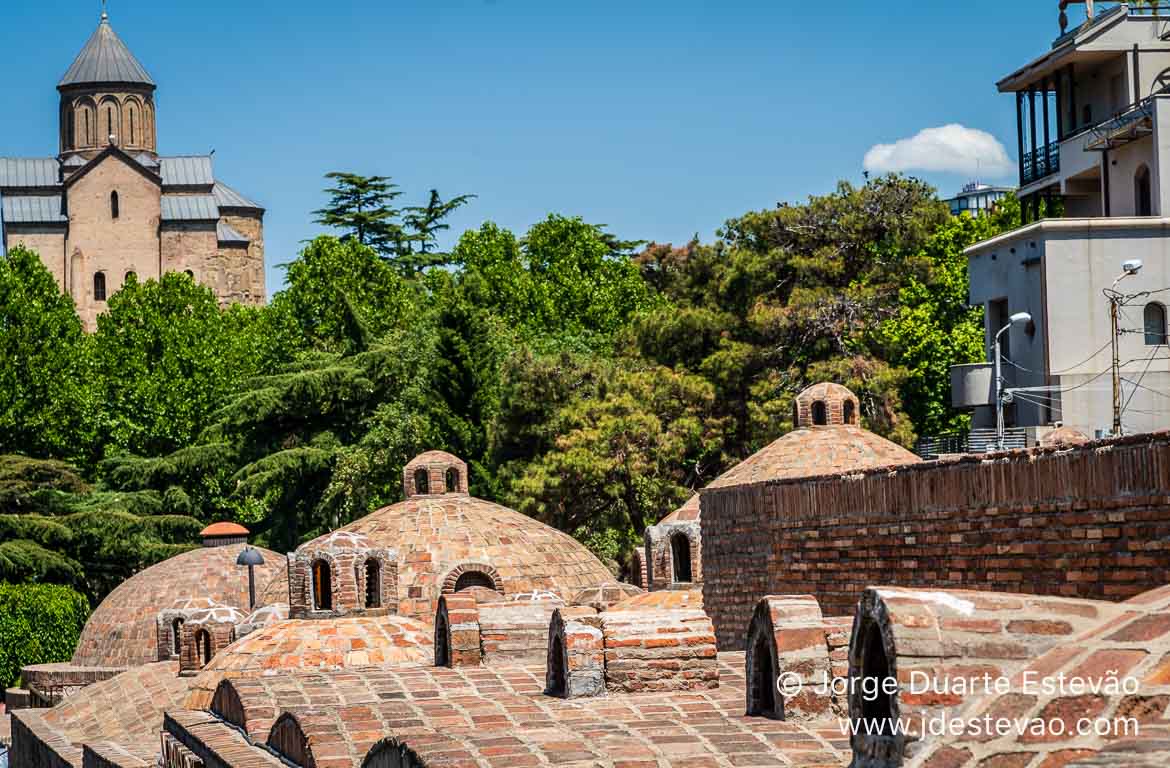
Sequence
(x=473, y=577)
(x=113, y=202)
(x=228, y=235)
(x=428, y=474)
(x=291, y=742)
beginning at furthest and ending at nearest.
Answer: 1. (x=228, y=235)
2. (x=113, y=202)
3. (x=428, y=474)
4. (x=473, y=577)
5. (x=291, y=742)

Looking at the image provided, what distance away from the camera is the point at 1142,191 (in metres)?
31.0

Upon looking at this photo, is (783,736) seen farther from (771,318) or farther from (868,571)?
(771,318)

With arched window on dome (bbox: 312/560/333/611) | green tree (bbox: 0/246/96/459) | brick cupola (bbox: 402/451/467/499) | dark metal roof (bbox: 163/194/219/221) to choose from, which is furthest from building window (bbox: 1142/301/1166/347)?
dark metal roof (bbox: 163/194/219/221)

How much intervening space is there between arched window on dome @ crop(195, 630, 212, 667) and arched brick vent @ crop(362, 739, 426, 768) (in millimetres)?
17948

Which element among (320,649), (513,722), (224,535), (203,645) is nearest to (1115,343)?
(320,649)

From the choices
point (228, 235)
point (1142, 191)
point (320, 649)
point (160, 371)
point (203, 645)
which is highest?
point (228, 235)

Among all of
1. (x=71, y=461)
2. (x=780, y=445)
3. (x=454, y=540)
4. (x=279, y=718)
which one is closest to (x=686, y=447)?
(x=454, y=540)

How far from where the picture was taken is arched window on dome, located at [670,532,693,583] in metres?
24.7

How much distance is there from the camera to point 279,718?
39.2ft

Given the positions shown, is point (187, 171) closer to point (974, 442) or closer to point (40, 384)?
point (40, 384)

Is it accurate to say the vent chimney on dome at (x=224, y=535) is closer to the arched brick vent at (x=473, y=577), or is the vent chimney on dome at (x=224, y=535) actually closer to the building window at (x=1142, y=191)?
the arched brick vent at (x=473, y=577)

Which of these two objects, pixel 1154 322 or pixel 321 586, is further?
pixel 1154 322

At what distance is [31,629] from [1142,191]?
85.1 feet

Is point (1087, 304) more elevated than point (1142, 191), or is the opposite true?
point (1142, 191)
